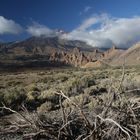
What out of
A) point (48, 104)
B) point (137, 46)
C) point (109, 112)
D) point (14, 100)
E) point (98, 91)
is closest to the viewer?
point (109, 112)

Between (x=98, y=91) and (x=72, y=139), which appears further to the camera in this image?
(x=98, y=91)

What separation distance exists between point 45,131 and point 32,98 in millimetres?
12919

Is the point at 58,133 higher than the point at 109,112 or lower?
lower

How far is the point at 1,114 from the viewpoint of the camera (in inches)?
543

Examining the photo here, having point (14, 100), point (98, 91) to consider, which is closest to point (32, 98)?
point (14, 100)

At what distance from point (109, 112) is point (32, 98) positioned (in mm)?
13099

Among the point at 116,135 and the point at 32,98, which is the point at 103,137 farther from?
the point at 32,98

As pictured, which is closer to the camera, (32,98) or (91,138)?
(91,138)

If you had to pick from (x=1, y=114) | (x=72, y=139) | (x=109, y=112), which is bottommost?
(x=1, y=114)

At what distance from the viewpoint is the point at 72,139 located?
17.0 feet

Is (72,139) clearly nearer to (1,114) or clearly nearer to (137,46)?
(1,114)

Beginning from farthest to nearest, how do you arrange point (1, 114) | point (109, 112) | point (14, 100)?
point (14, 100), point (1, 114), point (109, 112)

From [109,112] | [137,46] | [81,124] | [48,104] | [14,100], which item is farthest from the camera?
[137,46]

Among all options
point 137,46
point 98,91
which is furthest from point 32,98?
point 137,46
